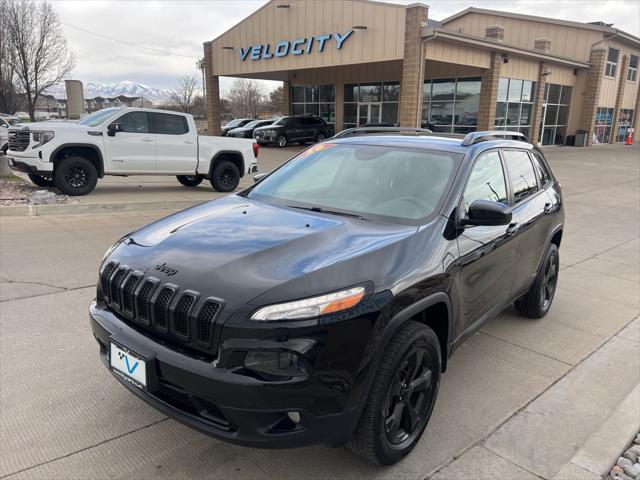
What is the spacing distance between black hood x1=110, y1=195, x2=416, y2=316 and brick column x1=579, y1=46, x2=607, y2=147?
1380 inches

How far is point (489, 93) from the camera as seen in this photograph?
2330 centimetres

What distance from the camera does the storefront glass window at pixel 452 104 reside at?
2642cm

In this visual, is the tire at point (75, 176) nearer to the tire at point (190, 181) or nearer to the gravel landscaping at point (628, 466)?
the tire at point (190, 181)

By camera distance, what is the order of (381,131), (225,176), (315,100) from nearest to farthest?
(381,131) → (225,176) → (315,100)

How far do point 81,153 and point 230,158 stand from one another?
3.53 m

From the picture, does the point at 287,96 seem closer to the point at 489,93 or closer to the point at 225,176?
the point at 489,93

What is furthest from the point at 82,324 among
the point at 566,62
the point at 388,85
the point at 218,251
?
the point at 566,62

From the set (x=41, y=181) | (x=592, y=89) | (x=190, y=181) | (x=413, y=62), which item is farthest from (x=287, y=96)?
(x=41, y=181)

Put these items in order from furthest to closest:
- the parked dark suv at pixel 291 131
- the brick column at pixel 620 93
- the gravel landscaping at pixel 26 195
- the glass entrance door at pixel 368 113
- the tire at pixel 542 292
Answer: the brick column at pixel 620 93 → the glass entrance door at pixel 368 113 → the parked dark suv at pixel 291 131 → the gravel landscaping at pixel 26 195 → the tire at pixel 542 292

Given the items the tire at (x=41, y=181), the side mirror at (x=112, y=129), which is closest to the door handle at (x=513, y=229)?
the side mirror at (x=112, y=129)

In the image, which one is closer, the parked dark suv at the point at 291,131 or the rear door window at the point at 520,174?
the rear door window at the point at 520,174

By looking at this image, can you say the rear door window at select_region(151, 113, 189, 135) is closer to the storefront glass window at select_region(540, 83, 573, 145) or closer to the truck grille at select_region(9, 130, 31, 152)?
the truck grille at select_region(9, 130, 31, 152)

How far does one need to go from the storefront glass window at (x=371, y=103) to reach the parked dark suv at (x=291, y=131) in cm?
304

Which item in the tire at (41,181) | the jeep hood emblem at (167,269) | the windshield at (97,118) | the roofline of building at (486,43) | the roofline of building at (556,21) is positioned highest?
the roofline of building at (556,21)
